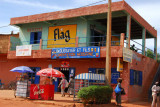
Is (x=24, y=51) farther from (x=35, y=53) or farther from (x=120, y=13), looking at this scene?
(x=120, y=13)

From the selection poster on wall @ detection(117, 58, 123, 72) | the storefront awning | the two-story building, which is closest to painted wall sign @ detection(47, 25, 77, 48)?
the two-story building

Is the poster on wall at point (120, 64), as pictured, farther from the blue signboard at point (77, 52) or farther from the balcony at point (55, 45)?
the blue signboard at point (77, 52)

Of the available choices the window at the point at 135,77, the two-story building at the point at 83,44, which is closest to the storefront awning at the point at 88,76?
the two-story building at the point at 83,44

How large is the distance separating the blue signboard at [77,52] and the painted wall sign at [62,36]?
4.12 ft

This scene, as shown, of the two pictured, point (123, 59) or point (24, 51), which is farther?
point (24, 51)

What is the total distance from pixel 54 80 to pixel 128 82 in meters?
6.85

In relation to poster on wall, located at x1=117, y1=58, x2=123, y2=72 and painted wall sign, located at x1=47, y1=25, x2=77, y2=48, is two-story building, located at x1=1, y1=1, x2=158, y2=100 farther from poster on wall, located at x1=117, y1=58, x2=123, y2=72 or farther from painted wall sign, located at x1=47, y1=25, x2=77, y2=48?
poster on wall, located at x1=117, y1=58, x2=123, y2=72

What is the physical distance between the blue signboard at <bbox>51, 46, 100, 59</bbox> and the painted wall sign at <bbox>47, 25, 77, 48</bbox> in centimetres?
126

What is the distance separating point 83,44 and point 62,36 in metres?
2.41

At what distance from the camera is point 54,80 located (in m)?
20.1

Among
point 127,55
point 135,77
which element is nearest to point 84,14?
point 127,55

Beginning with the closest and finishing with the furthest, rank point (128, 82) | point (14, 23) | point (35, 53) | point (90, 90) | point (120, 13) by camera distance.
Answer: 1. point (90, 90)
2. point (128, 82)
3. point (120, 13)
4. point (35, 53)
5. point (14, 23)

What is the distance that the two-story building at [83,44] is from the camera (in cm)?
1653

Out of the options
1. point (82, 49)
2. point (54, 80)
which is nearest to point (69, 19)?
point (82, 49)
